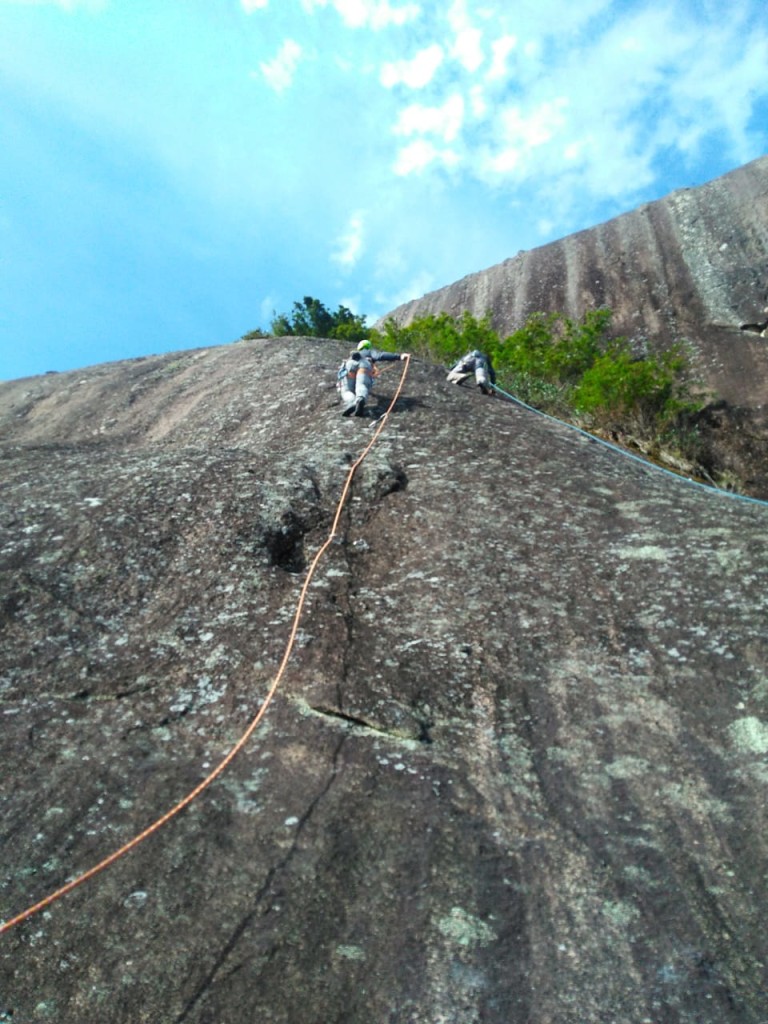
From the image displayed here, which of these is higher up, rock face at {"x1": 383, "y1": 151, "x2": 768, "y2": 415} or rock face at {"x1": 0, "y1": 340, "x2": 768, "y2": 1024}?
rock face at {"x1": 383, "y1": 151, "x2": 768, "y2": 415}

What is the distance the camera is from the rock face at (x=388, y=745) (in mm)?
3854

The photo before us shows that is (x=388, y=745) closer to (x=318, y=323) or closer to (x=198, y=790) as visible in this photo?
(x=198, y=790)

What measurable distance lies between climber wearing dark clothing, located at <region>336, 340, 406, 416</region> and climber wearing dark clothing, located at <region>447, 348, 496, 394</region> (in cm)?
172

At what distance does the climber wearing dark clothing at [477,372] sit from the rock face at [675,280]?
45.2 feet

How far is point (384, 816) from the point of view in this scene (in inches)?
184

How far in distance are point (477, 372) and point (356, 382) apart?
2555 millimetres

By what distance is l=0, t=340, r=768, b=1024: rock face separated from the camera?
12.6 ft

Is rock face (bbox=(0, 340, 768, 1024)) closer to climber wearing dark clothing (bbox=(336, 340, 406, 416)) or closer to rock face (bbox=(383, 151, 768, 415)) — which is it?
climber wearing dark clothing (bbox=(336, 340, 406, 416))

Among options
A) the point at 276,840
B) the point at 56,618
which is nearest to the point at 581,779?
the point at 276,840

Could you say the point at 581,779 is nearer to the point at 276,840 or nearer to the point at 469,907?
the point at 469,907

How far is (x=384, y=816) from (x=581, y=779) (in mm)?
1285

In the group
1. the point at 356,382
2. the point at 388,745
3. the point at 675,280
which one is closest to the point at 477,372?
the point at 356,382

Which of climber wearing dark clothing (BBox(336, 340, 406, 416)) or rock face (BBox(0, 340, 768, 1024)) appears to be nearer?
rock face (BBox(0, 340, 768, 1024))

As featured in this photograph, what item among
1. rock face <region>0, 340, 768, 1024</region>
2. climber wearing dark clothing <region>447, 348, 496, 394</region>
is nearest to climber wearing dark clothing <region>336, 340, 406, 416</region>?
climber wearing dark clothing <region>447, 348, 496, 394</region>
